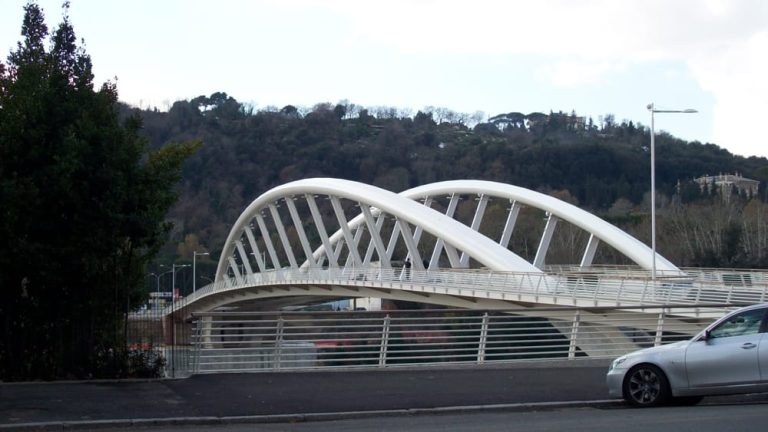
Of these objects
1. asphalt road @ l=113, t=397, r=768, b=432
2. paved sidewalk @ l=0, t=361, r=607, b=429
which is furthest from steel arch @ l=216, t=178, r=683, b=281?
asphalt road @ l=113, t=397, r=768, b=432

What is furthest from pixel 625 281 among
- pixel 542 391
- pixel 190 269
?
pixel 190 269

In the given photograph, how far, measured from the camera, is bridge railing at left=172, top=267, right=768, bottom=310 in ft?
124

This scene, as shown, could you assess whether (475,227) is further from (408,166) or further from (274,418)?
(408,166)

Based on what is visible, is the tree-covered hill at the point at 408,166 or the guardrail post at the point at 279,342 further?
the tree-covered hill at the point at 408,166

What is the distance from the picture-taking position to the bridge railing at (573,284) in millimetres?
37844

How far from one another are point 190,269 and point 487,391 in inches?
4771

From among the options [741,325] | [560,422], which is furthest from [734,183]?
[560,422]

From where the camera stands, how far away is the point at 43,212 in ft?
54.5

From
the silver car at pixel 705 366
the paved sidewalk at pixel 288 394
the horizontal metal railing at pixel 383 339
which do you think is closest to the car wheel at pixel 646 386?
the silver car at pixel 705 366

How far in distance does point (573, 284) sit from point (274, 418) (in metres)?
34.5

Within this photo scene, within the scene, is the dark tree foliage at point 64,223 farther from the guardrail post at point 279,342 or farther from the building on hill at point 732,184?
the building on hill at point 732,184

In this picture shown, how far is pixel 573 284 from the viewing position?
45.4m

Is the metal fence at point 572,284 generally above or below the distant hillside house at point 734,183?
below

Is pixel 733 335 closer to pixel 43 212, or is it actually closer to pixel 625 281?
pixel 43 212
